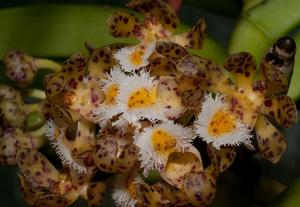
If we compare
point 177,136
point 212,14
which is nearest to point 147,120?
point 177,136

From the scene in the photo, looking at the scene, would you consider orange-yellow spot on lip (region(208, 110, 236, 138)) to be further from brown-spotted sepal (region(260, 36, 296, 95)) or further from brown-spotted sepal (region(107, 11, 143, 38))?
brown-spotted sepal (region(107, 11, 143, 38))

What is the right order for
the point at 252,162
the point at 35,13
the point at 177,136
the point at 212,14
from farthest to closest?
the point at 212,14, the point at 35,13, the point at 252,162, the point at 177,136

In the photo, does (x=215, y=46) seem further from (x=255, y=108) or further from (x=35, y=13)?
(x=35, y=13)

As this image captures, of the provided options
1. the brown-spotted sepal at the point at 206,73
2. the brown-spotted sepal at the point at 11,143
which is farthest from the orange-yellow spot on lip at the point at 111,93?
the brown-spotted sepal at the point at 11,143

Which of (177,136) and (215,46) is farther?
(215,46)

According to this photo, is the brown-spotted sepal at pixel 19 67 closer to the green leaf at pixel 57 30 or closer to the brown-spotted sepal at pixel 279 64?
the green leaf at pixel 57 30

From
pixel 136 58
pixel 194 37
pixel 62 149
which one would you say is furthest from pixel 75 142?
pixel 194 37

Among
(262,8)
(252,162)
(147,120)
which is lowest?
(252,162)
